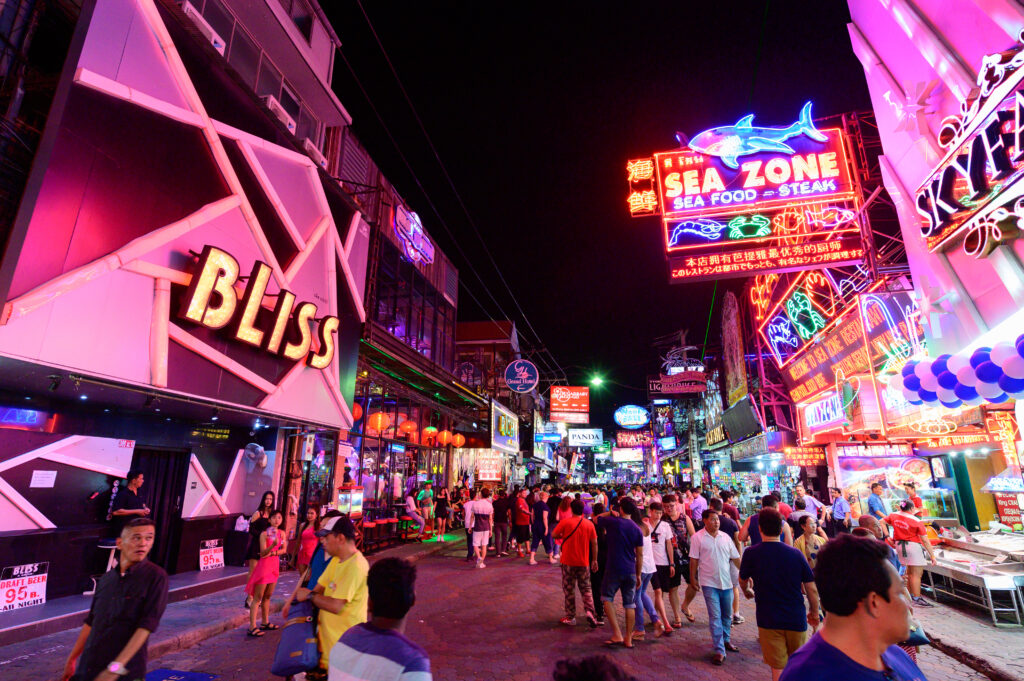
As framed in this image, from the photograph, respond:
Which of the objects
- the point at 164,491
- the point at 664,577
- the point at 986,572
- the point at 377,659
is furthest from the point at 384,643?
the point at 164,491

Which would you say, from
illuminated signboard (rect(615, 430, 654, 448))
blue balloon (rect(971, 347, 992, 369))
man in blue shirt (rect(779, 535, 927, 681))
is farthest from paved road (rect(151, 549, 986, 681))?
illuminated signboard (rect(615, 430, 654, 448))

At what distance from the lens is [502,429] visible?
25.8m

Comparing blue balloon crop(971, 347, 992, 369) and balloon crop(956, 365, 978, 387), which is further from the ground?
blue balloon crop(971, 347, 992, 369)

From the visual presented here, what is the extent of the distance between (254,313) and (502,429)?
56.9ft

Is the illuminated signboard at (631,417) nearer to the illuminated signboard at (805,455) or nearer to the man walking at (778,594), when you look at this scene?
the illuminated signboard at (805,455)

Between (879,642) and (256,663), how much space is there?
690 cm

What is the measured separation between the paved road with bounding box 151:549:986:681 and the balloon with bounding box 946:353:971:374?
4.17 m

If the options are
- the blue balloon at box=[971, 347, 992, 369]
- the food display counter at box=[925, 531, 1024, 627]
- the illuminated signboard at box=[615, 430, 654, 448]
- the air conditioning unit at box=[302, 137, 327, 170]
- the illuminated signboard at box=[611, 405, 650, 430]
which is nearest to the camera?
the blue balloon at box=[971, 347, 992, 369]

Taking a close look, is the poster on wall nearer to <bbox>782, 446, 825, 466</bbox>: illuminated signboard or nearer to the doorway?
<bbox>782, 446, 825, 466</bbox>: illuminated signboard

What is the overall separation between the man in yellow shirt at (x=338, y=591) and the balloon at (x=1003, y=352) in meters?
8.42

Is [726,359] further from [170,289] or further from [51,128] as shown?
[51,128]

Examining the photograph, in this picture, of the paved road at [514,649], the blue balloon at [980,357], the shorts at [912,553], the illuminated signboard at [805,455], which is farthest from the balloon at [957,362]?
the illuminated signboard at [805,455]

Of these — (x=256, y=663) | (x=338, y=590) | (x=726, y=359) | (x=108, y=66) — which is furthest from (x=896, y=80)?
(x=726, y=359)

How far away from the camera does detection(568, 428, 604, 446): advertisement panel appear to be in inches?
1628
